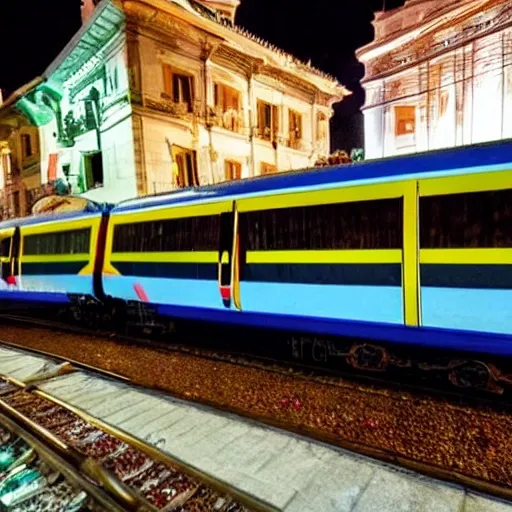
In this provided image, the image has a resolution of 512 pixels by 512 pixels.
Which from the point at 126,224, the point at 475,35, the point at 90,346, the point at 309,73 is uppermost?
the point at 309,73

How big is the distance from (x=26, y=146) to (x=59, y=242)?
58.1ft

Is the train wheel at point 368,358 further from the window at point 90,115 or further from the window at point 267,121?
the window at point 90,115

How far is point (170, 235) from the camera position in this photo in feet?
24.9

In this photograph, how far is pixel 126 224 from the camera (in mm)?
8539

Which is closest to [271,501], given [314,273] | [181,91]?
[314,273]

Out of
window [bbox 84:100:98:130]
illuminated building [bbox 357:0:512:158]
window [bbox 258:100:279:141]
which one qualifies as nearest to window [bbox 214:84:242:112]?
window [bbox 258:100:279:141]

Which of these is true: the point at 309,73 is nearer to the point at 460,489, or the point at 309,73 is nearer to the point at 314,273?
the point at 314,273

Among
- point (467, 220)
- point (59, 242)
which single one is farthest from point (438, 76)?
point (59, 242)

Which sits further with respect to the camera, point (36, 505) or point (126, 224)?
point (126, 224)

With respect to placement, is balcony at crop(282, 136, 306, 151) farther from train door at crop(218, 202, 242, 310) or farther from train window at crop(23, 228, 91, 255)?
train door at crop(218, 202, 242, 310)

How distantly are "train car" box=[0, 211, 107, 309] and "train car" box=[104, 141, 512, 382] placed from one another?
2.38 metres

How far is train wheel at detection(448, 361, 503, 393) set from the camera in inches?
194

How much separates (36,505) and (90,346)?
5.25 meters

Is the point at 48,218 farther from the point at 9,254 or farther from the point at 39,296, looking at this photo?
the point at 9,254
